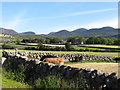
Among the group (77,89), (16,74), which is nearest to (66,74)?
(77,89)

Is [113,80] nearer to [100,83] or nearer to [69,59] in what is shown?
[100,83]

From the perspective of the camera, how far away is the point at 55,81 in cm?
1096

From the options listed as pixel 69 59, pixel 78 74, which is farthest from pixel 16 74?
pixel 69 59

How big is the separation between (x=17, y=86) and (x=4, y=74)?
363cm

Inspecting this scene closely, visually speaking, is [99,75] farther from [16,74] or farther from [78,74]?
[16,74]

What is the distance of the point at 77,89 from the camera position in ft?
32.4

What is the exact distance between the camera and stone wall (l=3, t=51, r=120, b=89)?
911 cm

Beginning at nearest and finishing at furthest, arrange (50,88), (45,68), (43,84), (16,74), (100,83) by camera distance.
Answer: (100,83) < (50,88) < (43,84) < (45,68) < (16,74)

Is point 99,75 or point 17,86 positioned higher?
point 99,75

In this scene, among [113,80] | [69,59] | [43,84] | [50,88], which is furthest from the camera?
[69,59]

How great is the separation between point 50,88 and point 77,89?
1.41 meters

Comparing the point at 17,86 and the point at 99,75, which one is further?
the point at 17,86

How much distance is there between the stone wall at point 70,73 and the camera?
9.11 meters

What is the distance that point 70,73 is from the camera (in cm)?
1135
